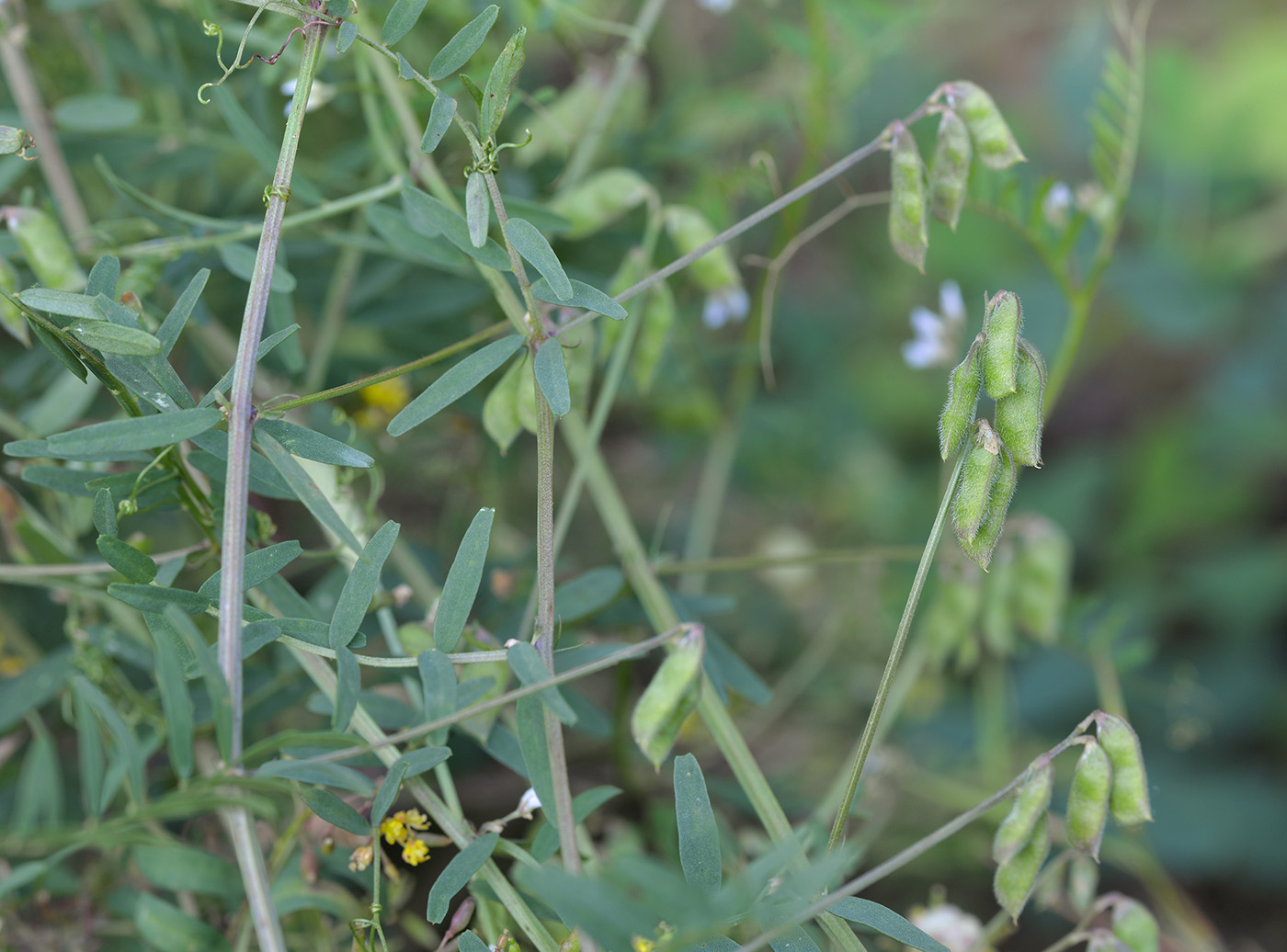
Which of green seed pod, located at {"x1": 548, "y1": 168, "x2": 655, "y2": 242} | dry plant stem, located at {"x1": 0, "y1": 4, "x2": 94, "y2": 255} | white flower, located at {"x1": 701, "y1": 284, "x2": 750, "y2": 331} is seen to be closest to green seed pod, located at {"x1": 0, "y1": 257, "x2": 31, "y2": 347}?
dry plant stem, located at {"x1": 0, "y1": 4, "x2": 94, "y2": 255}

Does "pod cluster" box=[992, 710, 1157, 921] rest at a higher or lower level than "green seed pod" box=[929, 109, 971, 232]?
lower

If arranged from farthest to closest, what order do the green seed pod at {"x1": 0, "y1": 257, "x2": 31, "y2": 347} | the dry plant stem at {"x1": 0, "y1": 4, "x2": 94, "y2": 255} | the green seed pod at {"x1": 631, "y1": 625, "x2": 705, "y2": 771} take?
1. the dry plant stem at {"x1": 0, "y1": 4, "x2": 94, "y2": 255}
2. the green seed pod at {"x1": 0, "y1": 257, "x2": 31, "y2": 347}
3. the green seed pod at {"x1": 631, "y1": 625, "x2": 705, "y2": 771}

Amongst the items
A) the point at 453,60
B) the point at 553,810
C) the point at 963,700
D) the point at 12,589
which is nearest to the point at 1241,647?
the point at 963,700

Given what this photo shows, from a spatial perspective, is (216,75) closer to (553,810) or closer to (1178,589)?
(553,810)

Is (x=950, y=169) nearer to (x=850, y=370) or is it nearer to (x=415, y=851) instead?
(x=415, y=851)

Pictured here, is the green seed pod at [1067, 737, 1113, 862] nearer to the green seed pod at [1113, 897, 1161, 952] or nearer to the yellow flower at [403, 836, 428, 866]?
the green seed pod at [1113, 897, 1161, 952]
